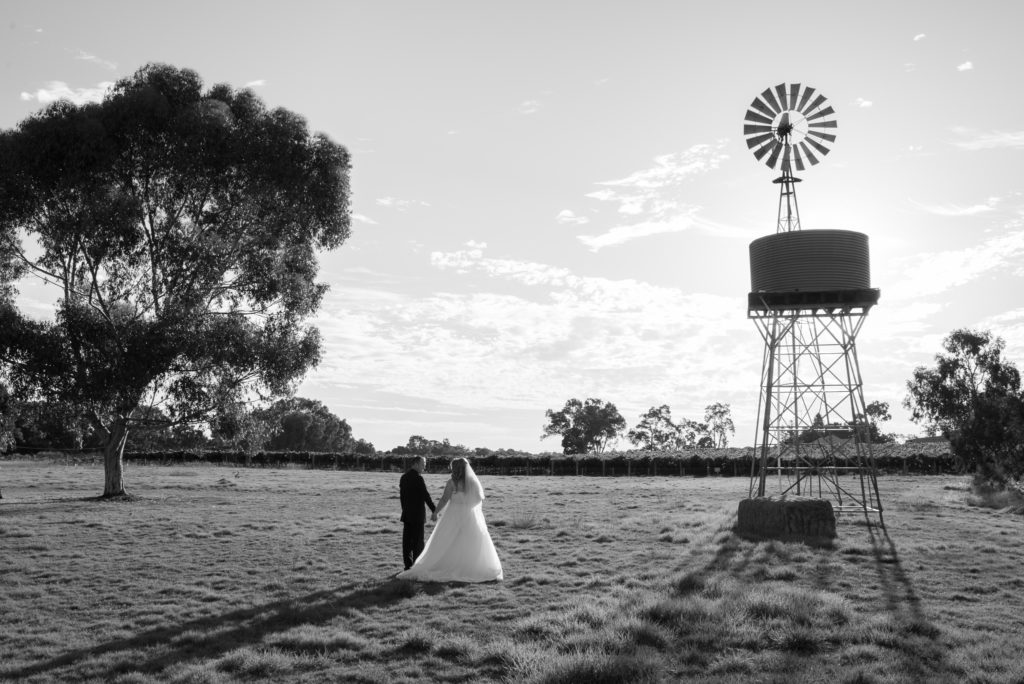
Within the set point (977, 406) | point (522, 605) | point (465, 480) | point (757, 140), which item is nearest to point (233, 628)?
point (522, 605)

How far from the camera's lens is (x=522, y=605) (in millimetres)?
13719

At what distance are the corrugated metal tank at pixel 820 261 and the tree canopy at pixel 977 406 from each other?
30697 millimetres

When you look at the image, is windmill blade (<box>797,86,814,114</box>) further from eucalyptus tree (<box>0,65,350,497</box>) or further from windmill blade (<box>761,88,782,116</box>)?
eucalyptus tree (<box>0,65,350,497</box>)

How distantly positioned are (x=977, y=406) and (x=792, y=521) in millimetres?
46874

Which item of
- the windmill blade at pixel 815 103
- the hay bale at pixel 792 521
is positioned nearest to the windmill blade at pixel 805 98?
the windmill blade at pixel 815 103

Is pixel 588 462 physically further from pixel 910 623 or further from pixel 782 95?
pixel 910 623

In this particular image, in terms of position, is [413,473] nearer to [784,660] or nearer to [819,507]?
[784,660]

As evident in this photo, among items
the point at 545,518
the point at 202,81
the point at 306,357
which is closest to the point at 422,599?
the point at 545,518

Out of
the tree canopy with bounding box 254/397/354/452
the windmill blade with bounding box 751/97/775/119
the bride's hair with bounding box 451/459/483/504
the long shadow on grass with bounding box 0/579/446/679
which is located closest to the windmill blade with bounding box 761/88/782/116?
the windmill blade with bounding box 751/97/775/119

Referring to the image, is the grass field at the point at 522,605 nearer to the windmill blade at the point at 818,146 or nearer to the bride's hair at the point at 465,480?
the bride's hair at the point at 465,480

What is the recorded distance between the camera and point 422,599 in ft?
47.1

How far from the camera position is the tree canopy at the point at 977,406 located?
1992 inches

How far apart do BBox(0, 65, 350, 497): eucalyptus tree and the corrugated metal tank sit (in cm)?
1966

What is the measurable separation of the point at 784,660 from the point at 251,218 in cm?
3130
